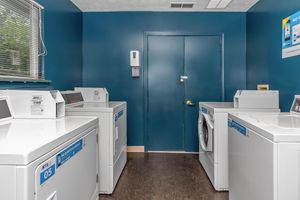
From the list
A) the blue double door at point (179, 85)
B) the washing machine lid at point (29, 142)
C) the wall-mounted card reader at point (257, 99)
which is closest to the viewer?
the washing machine lid at point (29, 142)

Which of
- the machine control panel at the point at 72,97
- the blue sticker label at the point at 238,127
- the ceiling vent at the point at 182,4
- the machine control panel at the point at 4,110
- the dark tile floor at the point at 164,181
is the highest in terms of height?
the ceiling vent at the point at 182,4

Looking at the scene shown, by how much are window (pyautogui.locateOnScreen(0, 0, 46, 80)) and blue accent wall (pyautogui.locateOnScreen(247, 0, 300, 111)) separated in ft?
9.26

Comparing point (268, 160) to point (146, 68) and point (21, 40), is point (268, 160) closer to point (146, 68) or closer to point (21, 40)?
point (21, 40)

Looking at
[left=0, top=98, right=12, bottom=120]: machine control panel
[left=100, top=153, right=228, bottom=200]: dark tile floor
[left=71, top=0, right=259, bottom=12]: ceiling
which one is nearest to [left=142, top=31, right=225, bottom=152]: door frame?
[left=71, top=0, right=259, bottom=12]: ceiling

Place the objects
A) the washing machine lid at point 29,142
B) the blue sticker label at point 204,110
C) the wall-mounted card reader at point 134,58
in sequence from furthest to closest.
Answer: the wall-mounted card reader at point 134,58, the blue sticker label at point 204,110, the washing machine lid at point 29,142

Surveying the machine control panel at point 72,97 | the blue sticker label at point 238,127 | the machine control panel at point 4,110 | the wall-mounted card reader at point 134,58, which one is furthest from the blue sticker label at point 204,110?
the machine control panel at point 4,110

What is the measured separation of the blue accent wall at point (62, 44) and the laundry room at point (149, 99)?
16mm

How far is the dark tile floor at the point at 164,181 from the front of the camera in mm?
2533

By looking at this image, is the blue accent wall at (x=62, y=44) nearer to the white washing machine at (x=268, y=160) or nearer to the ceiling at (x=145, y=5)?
the ceiling at (x=145, y=5)

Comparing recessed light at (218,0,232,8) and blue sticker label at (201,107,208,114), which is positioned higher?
recessed light at (218,0,232,8)

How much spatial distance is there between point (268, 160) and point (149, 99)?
9.77ft

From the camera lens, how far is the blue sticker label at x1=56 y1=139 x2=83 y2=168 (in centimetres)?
127

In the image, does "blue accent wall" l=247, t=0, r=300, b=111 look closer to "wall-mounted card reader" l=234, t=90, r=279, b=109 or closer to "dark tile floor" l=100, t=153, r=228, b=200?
"wall-mounted card reader" l=234, t=90, r=279, b=109

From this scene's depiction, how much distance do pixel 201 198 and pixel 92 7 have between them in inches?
130
